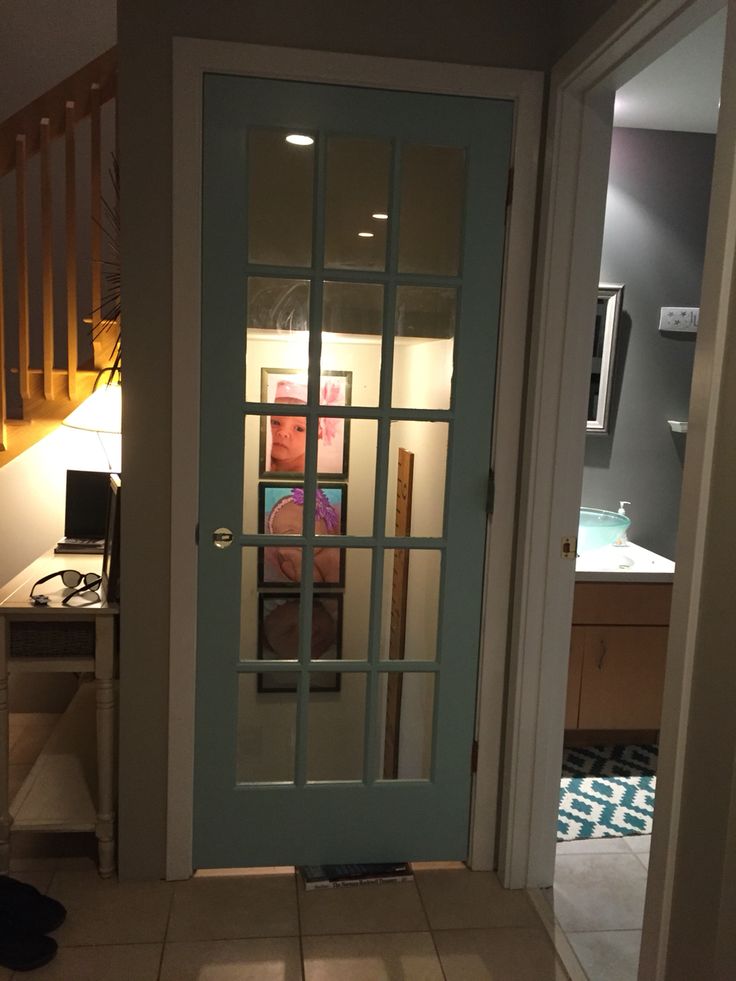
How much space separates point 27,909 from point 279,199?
6.39 ft

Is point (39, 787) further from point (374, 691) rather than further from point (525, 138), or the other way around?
point (525, 138)

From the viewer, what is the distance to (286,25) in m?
1.99

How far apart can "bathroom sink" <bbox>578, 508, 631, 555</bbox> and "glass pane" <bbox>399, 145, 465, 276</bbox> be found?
1447 millimetres

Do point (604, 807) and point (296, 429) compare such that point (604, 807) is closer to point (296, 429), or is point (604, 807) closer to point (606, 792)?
point (606, 792)

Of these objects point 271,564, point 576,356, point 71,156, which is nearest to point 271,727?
point 271,564

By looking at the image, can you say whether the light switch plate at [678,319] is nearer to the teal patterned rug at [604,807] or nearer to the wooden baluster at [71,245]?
the teal patterned rug at [604,807]

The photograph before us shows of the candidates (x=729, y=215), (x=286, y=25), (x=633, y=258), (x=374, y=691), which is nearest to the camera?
(x=729, y=215)

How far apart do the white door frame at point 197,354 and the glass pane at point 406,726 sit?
152mm

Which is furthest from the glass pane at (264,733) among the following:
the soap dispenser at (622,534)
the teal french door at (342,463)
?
the soap dispenser at (622,534)

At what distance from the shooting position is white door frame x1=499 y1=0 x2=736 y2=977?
1639 millimetres

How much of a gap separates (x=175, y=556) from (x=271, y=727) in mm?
570

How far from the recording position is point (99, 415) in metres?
2.65

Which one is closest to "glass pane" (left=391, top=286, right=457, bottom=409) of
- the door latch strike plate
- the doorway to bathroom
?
the door latch strike plate

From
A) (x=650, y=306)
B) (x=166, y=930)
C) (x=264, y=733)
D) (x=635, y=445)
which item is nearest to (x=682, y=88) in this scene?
(x=650, y=306)
